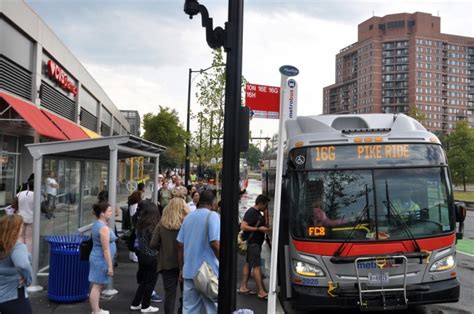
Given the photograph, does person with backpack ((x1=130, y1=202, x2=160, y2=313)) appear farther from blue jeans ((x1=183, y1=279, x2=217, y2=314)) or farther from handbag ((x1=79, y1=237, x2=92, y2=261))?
blue jeans ((x1=183, y1=279, x2=217, y2=314))

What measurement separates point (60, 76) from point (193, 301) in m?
20.0

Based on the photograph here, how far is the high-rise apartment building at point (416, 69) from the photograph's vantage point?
490ft

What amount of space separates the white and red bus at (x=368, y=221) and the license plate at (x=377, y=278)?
1 cm

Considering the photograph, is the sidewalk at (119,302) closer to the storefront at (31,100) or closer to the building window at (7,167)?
the storefront at (31,100)

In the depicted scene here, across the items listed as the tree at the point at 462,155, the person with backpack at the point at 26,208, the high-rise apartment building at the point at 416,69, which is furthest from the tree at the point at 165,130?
the high-rise apartment building at the point at 416,69

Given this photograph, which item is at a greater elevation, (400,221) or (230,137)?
(230,137)

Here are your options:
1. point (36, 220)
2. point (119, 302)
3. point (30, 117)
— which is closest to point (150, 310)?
point (119, 302)

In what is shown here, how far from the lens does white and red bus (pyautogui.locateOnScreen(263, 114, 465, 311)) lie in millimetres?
6023

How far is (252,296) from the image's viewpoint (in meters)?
7.70

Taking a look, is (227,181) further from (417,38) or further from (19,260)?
(417,38)

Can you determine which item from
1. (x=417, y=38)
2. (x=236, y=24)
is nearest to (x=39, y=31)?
(x=236, y=24)

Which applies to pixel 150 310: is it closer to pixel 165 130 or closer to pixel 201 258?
pixel 201 258

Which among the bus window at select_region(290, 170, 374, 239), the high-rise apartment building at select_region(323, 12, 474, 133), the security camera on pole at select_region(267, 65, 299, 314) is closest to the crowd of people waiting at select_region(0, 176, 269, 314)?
the security camera on pole at select_region(267, 65, 299, 314)

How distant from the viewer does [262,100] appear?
5.75 metres
